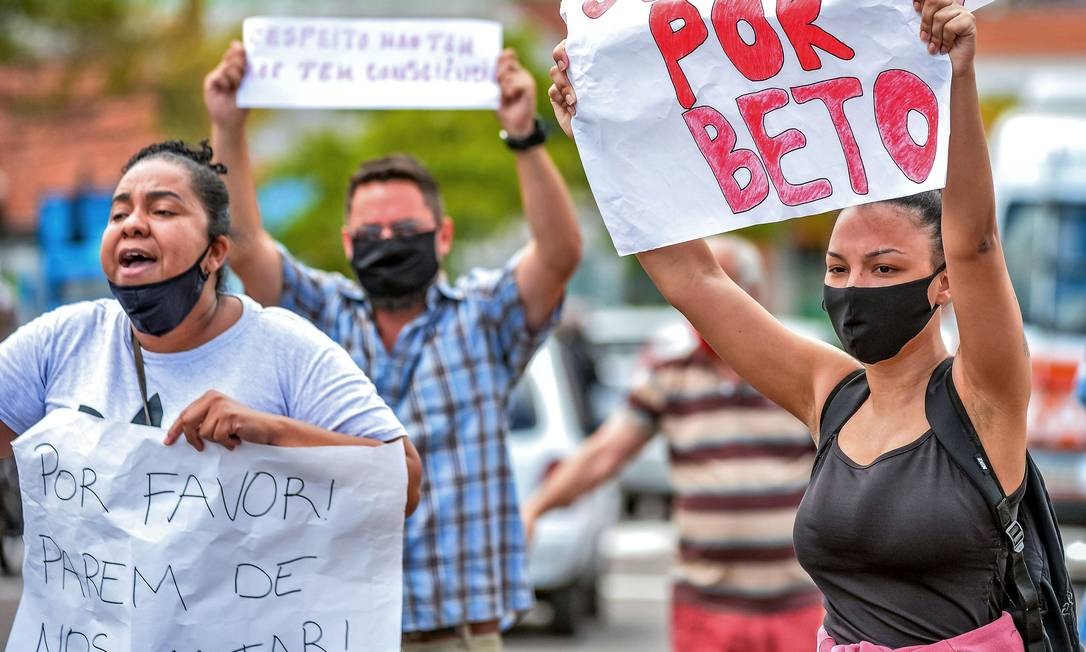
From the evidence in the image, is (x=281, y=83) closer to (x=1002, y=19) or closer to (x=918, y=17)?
(x=918, y=17)

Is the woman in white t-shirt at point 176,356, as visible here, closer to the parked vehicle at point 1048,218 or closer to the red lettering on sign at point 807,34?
the red lettering on sign at point 807,34

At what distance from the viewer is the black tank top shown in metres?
2.91

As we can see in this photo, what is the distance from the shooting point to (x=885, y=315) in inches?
123

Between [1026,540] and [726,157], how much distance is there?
3.28 feet

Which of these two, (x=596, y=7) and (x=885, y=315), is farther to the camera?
(x=596, y=7)

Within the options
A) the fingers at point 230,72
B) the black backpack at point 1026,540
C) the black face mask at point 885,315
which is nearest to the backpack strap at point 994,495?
the black backpack at point 1026,540

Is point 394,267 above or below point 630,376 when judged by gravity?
above

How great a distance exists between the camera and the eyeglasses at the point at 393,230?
4.52 meters

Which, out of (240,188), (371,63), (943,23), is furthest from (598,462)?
(943,23)

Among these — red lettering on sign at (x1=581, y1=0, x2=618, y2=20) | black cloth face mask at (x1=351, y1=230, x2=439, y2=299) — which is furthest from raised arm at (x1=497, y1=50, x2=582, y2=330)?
red lettering on sign at (x1=581, y1=0, x2=618, y2=20)

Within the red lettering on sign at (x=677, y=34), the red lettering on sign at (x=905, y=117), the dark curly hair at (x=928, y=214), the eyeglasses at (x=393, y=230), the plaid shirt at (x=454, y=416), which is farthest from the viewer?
the eyeglasses at (x=393, y=230)

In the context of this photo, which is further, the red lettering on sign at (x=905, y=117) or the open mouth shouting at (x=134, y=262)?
the open mouth shouting at (x=134, y=262)

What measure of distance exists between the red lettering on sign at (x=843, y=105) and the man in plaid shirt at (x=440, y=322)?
1.36 meters

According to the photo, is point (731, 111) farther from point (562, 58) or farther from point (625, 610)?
point (625, 610)
